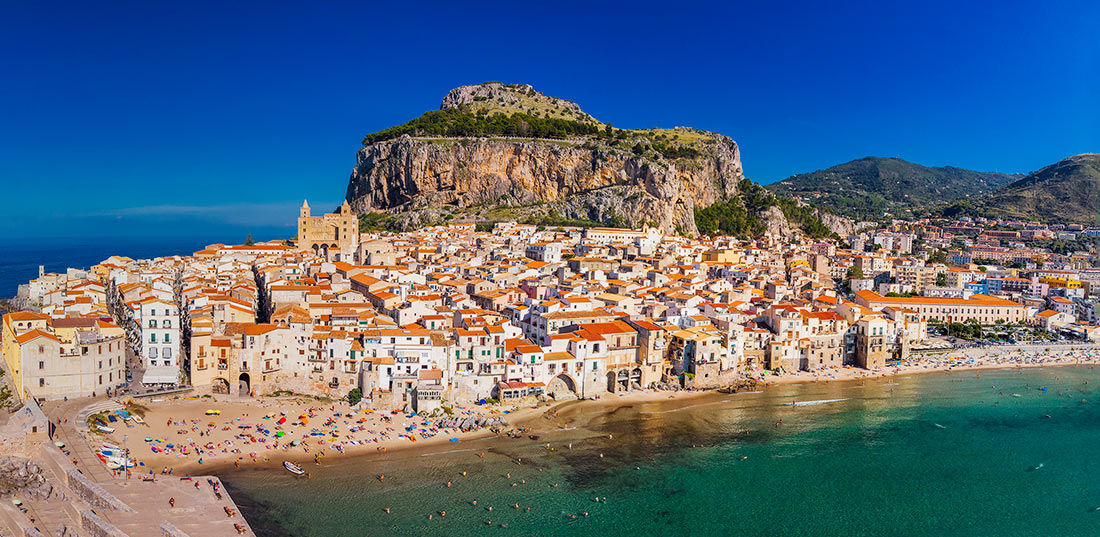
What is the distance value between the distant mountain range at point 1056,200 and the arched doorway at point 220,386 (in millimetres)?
145942

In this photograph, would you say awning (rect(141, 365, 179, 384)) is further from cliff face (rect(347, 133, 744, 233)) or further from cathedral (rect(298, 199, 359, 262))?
cliff face (rect(347, 133, 744, 233))

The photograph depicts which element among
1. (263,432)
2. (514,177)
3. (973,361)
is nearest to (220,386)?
(263,432)

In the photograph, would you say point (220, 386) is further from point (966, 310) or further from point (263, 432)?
point (966, 310)

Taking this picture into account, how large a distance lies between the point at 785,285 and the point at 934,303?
12.6 metres

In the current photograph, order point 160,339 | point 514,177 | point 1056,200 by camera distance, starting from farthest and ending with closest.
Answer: point 1056,200 < point 514,177 < point 160,339

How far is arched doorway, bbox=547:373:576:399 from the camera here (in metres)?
32.6

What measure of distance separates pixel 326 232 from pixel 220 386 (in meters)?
41.4

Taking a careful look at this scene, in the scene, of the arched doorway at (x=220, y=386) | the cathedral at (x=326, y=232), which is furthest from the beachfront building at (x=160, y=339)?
the cathedral at (x=326, y=232)

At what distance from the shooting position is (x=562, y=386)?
108 feet

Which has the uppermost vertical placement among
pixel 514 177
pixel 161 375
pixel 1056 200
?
pixel 514 177

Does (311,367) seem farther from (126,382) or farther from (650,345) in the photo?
(650,345)

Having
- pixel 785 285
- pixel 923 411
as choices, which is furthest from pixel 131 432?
pixel 785 285

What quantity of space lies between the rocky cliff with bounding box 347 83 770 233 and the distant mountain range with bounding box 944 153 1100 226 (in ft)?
231

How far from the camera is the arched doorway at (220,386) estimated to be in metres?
30.2
